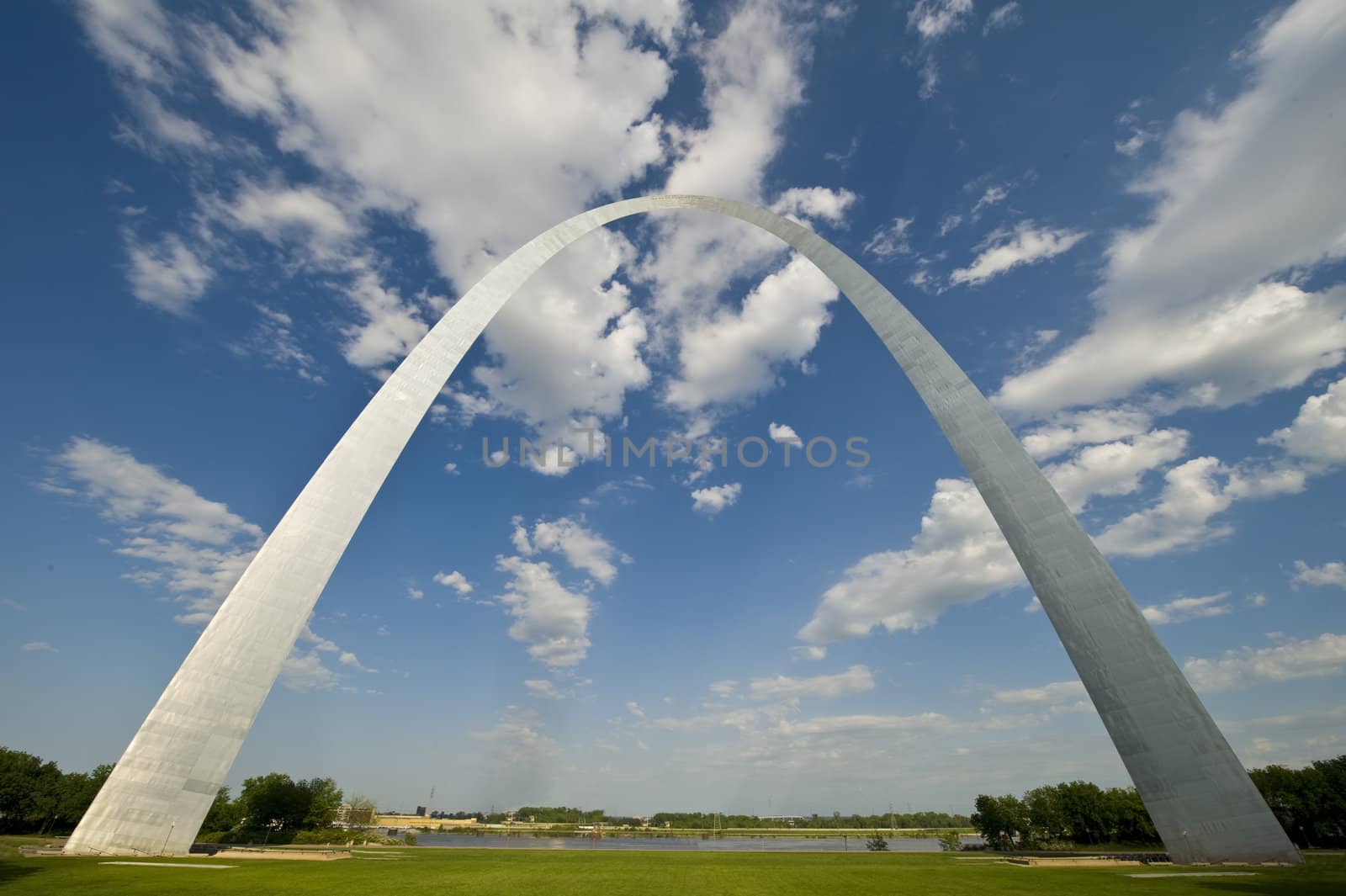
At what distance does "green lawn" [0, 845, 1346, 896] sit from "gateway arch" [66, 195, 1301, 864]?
55.7 inches

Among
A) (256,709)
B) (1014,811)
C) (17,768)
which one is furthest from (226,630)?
(1014,811)

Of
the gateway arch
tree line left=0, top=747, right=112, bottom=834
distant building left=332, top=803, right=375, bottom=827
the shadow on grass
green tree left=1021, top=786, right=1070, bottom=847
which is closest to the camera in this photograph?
the shadow on grass

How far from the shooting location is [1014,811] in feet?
178

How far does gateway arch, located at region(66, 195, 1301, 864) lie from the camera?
1441 cm

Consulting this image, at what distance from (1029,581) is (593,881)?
14.7 metres

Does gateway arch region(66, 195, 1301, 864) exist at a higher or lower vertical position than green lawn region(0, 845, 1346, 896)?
higher

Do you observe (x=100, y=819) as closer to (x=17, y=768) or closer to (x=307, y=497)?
(x=307, y=497)

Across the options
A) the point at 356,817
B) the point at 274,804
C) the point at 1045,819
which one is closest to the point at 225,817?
the point at 274,804

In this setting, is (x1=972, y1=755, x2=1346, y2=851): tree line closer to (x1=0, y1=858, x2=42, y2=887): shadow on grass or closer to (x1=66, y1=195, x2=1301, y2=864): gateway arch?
(x1=66, y1=195, x2=1301, y2=864): gateway arch

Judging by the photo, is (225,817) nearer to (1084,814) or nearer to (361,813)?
(361,813)

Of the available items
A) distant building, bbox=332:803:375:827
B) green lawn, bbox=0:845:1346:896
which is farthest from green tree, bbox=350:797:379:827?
green lawn, bbox=0:845:1346:896

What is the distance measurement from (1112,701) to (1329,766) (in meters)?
48.7

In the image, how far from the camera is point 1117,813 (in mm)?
49688

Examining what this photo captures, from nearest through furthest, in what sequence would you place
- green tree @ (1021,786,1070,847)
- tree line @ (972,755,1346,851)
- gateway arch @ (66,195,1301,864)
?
gateway arch @ (66,195,1301,864), tree line @ (972,755,1346,851), green tree @ (1021,786,1070,847)
